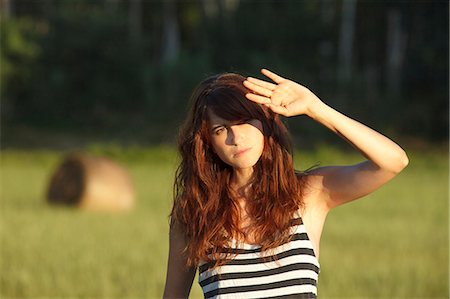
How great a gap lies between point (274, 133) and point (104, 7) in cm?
4066

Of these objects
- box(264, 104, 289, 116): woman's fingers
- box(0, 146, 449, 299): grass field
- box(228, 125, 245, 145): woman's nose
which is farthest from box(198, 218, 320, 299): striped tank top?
box(0, 146, 449, 299): grass field

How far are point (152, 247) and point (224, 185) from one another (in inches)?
306

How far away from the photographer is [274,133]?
3.40 meters

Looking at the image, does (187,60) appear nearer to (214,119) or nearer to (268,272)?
(214,119)

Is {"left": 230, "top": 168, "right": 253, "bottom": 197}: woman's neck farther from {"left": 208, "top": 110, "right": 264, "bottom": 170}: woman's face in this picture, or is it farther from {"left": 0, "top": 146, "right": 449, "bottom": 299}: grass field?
{"left": 0, "top": 146, "right": 449, "bottom": 299}: grass field

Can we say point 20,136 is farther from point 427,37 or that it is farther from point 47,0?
point 427,37

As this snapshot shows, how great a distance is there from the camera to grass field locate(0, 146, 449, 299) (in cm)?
827

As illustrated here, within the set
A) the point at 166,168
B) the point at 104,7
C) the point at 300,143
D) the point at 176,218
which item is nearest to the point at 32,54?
the point at 104,7

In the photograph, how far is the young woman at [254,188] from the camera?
10.5 ft

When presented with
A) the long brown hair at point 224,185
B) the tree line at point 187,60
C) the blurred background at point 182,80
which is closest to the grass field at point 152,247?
the blurred background at point 182,80

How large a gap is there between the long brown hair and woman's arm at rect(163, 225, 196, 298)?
37mm

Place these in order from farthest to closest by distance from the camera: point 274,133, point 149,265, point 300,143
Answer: point 300,143 → point 149,265 → point 274,133

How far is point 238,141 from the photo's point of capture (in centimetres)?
329

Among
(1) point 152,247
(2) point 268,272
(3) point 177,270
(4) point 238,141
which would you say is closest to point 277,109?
(4) point 238,141
